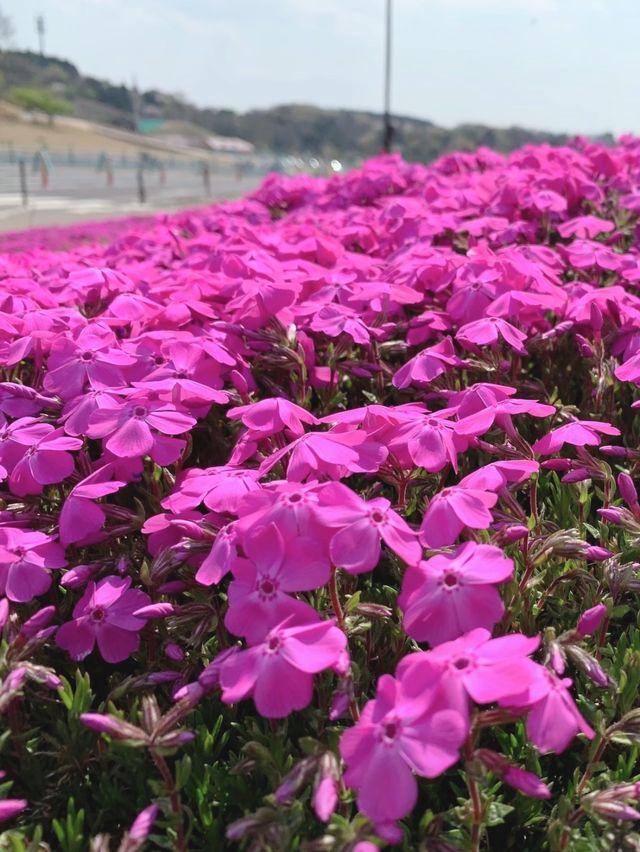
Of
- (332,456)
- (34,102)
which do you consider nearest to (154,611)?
(332,456)

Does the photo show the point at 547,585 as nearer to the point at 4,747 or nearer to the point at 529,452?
the point at 529,452

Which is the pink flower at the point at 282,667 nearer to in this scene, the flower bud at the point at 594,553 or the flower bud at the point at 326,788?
the flower bud at the point at 326,788

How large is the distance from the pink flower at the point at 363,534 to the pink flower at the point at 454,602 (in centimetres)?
6

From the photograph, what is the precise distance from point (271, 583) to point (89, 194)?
35.9 m

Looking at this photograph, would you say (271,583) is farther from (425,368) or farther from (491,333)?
(491,333)

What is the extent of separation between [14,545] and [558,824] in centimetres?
106

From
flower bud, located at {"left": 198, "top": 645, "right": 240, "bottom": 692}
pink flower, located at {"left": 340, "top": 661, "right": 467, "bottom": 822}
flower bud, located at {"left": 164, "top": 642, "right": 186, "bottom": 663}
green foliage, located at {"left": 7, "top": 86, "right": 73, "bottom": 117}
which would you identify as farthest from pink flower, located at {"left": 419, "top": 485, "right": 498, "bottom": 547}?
green foliage, located at {"left": 7, "top": 86, "right": 73, "bottom": 117}

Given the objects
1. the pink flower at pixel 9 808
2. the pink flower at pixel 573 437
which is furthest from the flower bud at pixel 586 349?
the pink flower at pixel 9 808

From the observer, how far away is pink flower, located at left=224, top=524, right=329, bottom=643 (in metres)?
1.23

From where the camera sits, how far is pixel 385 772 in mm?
1008

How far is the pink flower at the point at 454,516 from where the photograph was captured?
1.30 metres

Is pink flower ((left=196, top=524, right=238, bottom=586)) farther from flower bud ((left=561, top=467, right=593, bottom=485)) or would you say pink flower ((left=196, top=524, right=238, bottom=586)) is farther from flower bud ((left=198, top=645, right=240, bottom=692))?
flower bud ((left=561, top=467, right=593, bottom=485))

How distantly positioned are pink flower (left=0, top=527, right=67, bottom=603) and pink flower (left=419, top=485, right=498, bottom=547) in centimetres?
71

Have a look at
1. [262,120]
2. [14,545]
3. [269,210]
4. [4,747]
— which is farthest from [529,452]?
[262,120]
